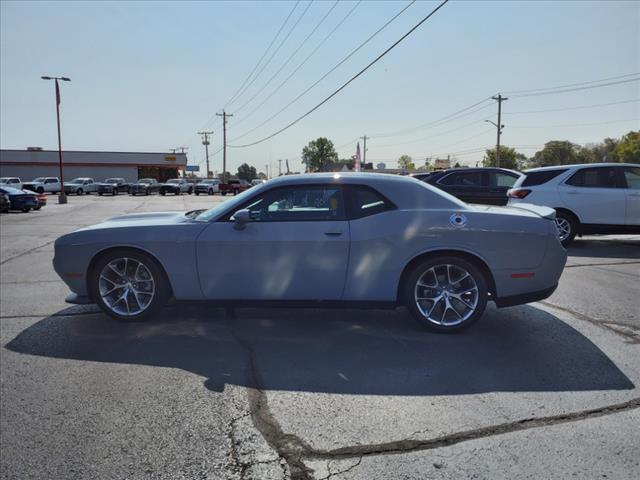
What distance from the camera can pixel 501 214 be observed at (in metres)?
4.52

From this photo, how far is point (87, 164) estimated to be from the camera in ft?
210

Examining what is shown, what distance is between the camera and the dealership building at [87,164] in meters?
61.7

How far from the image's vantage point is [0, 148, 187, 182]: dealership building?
61.7 metres

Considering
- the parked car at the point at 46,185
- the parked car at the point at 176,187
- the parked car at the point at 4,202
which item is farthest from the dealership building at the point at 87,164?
the parked car at the point at 4,202

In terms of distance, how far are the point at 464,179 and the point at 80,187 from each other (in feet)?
147

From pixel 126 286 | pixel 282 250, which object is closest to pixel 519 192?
pixel 282 250

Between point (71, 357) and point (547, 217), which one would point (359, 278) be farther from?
point (71, 357)

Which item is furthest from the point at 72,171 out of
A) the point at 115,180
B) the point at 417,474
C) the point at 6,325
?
the point at 417,474

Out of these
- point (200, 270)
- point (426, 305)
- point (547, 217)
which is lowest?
point (426, 305)

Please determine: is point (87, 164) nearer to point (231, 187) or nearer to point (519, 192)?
point (231, 187)

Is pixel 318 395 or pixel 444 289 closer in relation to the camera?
pixel 318 395

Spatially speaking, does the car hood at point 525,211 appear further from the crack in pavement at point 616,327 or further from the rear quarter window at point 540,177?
the rear quarter window at point 540,177

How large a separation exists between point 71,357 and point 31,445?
1411 mm

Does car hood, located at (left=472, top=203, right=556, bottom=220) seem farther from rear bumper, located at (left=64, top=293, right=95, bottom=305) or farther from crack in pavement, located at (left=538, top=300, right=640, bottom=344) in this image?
rear bumper, located at (left=64, top=293, right=95, bottom=305)
